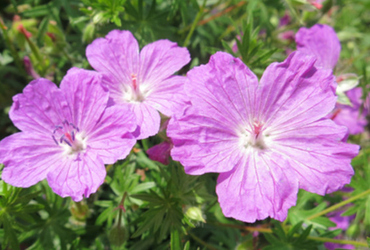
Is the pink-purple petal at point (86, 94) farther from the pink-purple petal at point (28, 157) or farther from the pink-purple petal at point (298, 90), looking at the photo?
the pink-purple petal at point (298, 90)

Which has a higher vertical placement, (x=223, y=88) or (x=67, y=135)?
(x=223, y=88)

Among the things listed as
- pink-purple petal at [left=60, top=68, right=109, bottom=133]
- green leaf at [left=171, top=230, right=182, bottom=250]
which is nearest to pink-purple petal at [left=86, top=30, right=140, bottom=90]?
pink-purple petal at [left=60, top=68, right=109, bottom=133]

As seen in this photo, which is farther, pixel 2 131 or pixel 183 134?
pixel 2 131

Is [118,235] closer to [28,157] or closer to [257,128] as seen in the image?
[28,157]

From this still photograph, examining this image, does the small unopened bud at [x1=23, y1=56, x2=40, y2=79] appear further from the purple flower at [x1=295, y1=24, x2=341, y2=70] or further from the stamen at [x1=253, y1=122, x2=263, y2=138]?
the purple flower at [x1=295, y1=24, x2=341, y2=70]

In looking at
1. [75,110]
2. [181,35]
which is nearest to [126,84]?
[75,110]

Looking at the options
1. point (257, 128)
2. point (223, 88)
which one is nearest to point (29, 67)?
point (223, 88)

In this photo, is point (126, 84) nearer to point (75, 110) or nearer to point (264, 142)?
point (75, 110)

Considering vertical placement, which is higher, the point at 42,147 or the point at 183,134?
the point at 183,134
